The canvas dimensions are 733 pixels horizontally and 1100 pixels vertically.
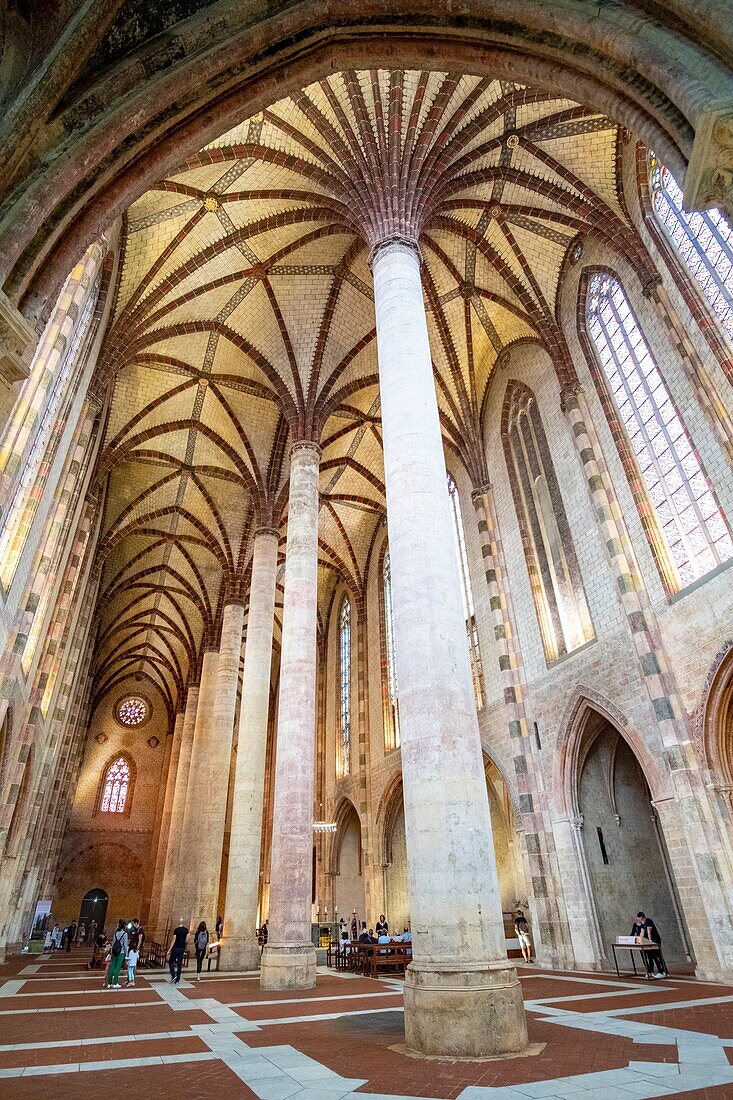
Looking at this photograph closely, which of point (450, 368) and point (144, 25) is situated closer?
point (144, 25)

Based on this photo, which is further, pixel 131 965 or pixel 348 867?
pixel 348 867

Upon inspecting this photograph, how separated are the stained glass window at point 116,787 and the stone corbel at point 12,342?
39.7 meters

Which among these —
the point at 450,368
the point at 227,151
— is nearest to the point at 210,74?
the point at 227,151

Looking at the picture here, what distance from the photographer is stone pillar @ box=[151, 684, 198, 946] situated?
25530 millimetres

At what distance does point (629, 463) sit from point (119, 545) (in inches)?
870

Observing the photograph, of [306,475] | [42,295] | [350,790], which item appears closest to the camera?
[42,295]

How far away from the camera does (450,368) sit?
19453 millimetres

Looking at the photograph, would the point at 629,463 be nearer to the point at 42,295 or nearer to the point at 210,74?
the point at 210,74

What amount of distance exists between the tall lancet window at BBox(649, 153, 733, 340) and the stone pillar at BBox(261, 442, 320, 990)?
30.4ft

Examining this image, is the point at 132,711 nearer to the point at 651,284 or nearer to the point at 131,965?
the point at 131,965

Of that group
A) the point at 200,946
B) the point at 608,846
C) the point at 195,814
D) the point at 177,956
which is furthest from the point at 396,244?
the point at 195,814

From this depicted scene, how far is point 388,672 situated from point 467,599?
231 inches

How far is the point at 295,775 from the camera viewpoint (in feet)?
42.9

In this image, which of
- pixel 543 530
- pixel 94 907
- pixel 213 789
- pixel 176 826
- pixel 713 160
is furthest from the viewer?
pixel 94 907
